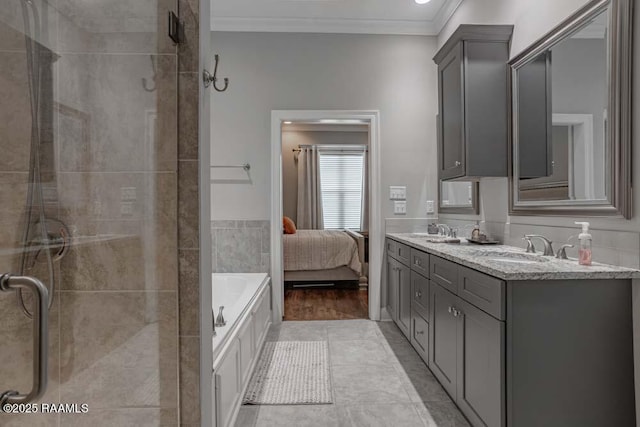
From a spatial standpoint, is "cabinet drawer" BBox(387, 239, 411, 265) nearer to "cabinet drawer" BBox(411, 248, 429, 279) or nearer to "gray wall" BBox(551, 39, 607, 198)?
"cabinet drawer" BBox(411, 248, 429, 279)

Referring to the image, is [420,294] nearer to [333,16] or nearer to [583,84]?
[583,84]

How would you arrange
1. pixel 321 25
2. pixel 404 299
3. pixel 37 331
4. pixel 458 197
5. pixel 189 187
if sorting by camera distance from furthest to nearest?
pixel 321 25
pixel 458 197
pixel 404 299
pixel 189 187
pixel 37 331

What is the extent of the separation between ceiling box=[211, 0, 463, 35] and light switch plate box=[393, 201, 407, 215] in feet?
5.77

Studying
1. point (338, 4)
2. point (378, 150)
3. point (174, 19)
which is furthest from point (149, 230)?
→ point (338, 4)

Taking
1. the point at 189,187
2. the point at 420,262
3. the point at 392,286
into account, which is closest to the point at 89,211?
the point at 189,187

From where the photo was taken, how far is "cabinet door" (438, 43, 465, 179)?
2504 millimetres

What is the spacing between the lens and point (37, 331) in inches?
28.6

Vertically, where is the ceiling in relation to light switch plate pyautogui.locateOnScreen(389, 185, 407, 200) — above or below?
above

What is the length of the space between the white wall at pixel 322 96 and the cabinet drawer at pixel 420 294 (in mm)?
1101

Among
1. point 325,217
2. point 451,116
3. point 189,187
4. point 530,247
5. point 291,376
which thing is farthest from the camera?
point 325,217

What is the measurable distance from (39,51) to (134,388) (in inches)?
37.8

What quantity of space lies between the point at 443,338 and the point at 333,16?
3085 mm

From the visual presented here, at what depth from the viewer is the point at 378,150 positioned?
3600 millimetres

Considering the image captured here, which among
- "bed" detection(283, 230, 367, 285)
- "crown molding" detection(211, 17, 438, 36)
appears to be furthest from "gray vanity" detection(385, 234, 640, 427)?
"bed" detection(283, 230, 367, 285)
